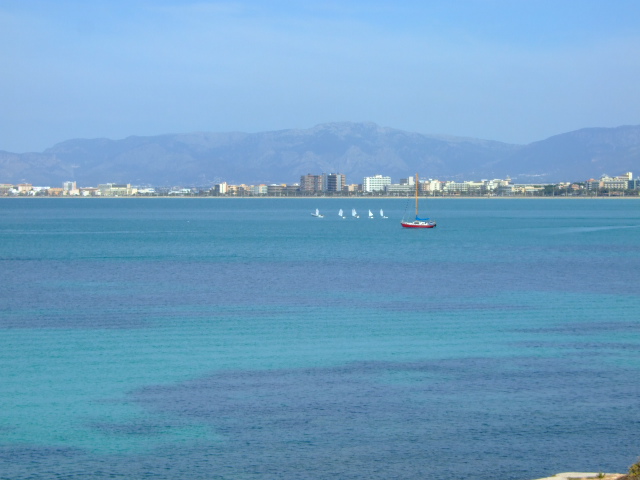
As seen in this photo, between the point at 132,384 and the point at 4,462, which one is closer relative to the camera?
the point at 4,462

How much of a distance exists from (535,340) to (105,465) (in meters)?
13.5

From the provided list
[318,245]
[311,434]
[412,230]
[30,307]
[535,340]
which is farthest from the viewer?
[412,230]

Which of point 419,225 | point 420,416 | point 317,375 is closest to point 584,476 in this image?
point 420,416

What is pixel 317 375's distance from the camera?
20406 mm

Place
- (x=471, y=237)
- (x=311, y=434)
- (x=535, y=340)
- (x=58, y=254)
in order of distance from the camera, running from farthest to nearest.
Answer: (x=471, y=237), (x=58, y=254), (x=535, y=340), (x=311, y=434)

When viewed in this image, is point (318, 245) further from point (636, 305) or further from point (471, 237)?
point (636, 305)

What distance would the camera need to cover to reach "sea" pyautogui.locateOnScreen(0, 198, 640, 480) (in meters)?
15.0

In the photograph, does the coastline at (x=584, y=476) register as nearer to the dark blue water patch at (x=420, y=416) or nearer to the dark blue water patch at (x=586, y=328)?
the dark blue water patch at (x=420, y=416)

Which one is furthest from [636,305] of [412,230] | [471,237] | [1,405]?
[412,230]

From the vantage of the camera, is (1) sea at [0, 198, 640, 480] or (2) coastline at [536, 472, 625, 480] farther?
(1) sea at [0, 198, 640, 480]

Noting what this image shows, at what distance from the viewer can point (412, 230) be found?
87562 millimetres

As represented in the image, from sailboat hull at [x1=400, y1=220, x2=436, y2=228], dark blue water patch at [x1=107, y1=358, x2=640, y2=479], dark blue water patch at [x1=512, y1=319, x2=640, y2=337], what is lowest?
dark blue water patch at [x1=107, y1=358, x2=640, y2=479]

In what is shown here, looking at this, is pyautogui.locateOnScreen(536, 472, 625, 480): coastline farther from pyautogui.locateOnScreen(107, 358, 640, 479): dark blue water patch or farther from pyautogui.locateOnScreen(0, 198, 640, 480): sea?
pyautogui.locateOnScreen(107, 358, 640, 479): dark blue water patch

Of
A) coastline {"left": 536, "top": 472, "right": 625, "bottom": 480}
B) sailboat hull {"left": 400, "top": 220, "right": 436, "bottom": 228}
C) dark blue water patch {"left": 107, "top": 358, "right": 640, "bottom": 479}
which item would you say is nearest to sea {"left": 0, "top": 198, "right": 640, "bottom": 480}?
dark blue water patch {"left": 107, "top": 358, "right": 640, "bottom": 479}
